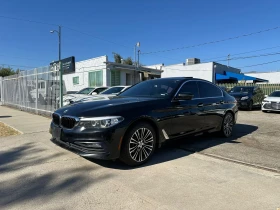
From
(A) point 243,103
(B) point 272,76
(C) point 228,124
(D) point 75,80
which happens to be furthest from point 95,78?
(B) point 272,76

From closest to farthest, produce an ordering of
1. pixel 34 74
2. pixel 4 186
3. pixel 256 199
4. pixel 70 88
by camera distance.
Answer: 1. pixel 256 199
2. pixel 4 186
3. pixel 34 74
4. pixel 70 88

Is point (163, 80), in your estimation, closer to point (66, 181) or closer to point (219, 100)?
point (219, 100)

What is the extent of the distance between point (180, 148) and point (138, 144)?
1.68 metres

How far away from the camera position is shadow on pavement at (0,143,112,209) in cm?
337

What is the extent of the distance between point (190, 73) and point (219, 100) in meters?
27.2

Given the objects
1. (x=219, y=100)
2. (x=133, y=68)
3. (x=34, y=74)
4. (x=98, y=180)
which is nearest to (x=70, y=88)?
(x=133, y=68)

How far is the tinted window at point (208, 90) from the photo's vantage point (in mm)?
6074

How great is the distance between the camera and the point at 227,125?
684cm

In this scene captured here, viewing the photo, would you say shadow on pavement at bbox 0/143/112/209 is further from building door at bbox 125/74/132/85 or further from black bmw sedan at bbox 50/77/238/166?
building door at bbox 125/74/132/85

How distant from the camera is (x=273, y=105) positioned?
44.6ft

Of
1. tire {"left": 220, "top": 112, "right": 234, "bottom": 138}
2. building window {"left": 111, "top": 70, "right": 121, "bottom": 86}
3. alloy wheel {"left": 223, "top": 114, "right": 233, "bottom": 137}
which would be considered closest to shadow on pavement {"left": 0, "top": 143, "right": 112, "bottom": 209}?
tire {"left": 220, "top": 112, "right": 234, "bottom": 138}

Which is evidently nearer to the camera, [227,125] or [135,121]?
[135,121]

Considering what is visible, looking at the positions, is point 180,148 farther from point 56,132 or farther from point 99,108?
point 56,132

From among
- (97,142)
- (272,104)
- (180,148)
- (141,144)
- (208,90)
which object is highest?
(208,90)
